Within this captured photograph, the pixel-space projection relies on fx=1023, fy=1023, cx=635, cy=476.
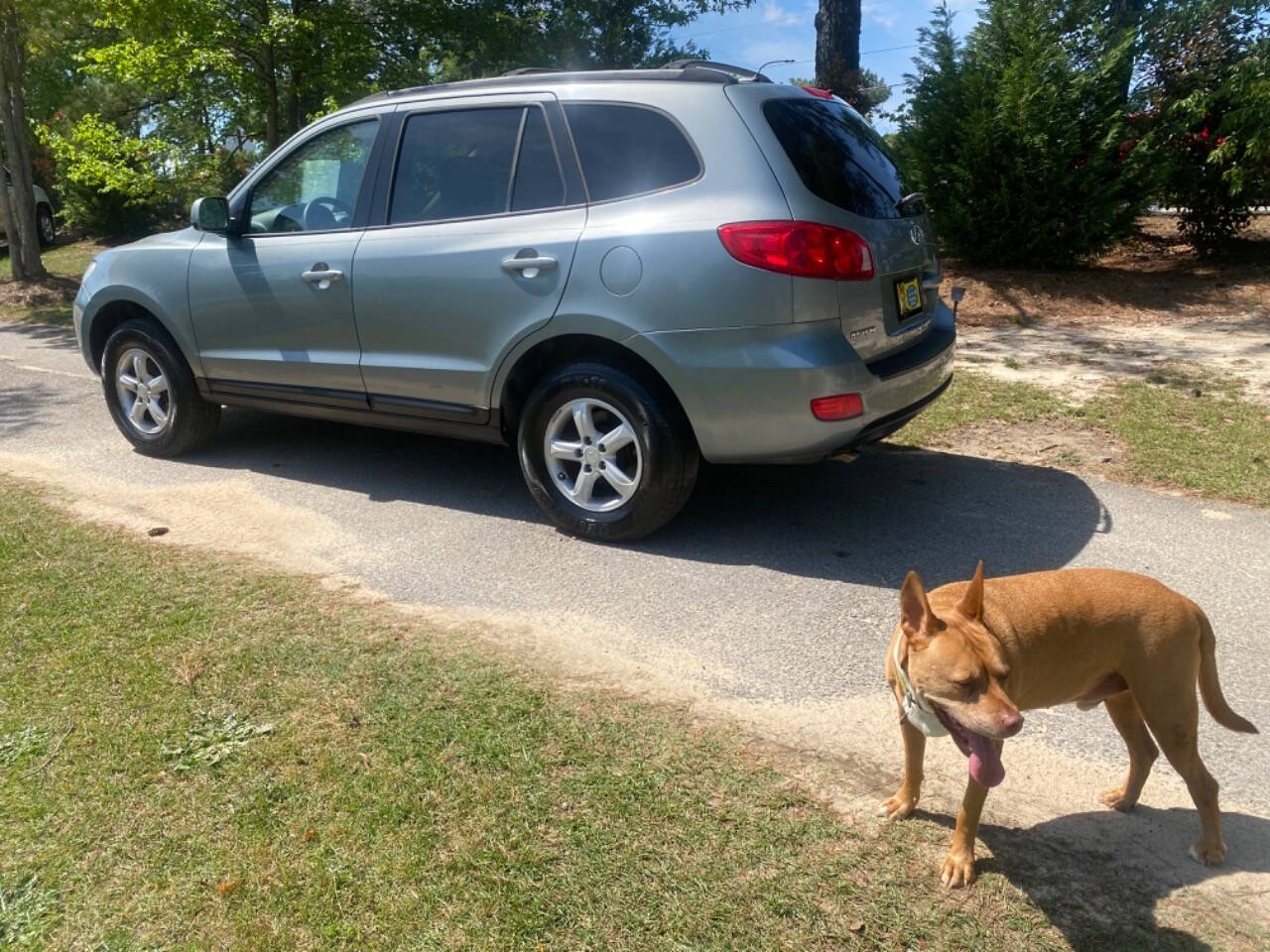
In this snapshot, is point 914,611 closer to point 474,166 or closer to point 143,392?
point 474,166

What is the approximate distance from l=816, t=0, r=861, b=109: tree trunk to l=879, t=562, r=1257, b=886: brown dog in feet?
34.8

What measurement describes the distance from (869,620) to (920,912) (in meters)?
1.63

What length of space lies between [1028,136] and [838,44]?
2988mm

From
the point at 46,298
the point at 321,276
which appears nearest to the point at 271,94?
the point at 46,298

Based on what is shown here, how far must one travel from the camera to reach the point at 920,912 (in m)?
2.35

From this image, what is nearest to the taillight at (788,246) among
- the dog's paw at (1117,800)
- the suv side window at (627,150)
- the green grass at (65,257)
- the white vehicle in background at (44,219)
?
the suv side window at (627,150)

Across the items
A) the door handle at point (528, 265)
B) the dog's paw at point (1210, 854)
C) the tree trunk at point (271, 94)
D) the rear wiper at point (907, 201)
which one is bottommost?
the dog's paw at point (1210, 854)

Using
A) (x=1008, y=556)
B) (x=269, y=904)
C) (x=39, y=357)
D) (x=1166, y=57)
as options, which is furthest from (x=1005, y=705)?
(x=1166, y=57)

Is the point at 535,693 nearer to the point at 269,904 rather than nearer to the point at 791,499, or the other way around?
the point at 269,904

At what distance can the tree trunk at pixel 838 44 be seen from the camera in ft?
39.4

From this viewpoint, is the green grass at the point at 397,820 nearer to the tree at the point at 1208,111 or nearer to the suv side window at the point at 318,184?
the suv side window at the point at 318,184

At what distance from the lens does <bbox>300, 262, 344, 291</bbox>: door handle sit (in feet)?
16.9

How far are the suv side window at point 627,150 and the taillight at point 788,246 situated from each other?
Result: 15.6 inches

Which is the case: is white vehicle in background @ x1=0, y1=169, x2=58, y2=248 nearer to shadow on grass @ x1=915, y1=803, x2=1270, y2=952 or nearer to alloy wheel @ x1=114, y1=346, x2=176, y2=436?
alloy wheel @ x1=114, y1=346, x2=176, y2=436
